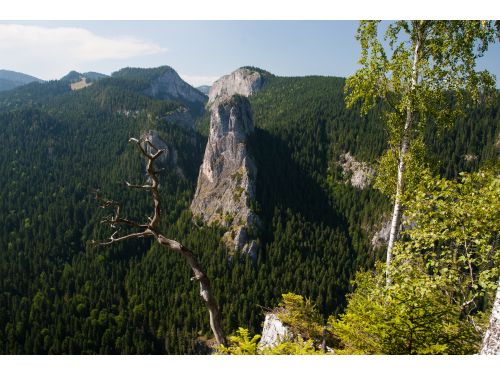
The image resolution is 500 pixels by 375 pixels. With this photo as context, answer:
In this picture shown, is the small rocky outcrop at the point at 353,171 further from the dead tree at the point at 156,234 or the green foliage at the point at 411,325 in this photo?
the dead tree at the point at 156,234

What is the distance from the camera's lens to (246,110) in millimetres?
156250

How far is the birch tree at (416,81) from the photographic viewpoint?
515 inches

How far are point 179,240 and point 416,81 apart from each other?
399ft

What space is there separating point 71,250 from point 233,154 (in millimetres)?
80866

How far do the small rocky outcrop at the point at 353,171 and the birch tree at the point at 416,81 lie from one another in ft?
487

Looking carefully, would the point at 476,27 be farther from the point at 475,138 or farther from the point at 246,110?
the point at 475,138

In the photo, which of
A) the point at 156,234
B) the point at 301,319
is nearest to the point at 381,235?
the point at 301,319

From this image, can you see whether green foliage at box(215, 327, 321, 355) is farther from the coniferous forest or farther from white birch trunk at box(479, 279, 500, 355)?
the coniferous forest

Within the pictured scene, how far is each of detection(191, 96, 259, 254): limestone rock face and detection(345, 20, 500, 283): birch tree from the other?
119 m

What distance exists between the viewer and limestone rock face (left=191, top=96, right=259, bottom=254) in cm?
13550

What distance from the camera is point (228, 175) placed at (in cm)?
→ 14350

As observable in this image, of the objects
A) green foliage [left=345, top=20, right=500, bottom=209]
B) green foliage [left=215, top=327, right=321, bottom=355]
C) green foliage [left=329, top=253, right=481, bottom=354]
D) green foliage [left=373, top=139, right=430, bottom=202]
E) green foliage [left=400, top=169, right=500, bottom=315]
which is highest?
green foliage [left=345, top=20, right=500, bottom=209]

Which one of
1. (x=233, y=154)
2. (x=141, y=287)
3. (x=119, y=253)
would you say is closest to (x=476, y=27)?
(x=141, y=287)

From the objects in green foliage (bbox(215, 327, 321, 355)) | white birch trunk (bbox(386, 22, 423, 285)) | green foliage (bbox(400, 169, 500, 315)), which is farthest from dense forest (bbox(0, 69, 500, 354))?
green foliage (bbox(215, 327, 321, 355))
